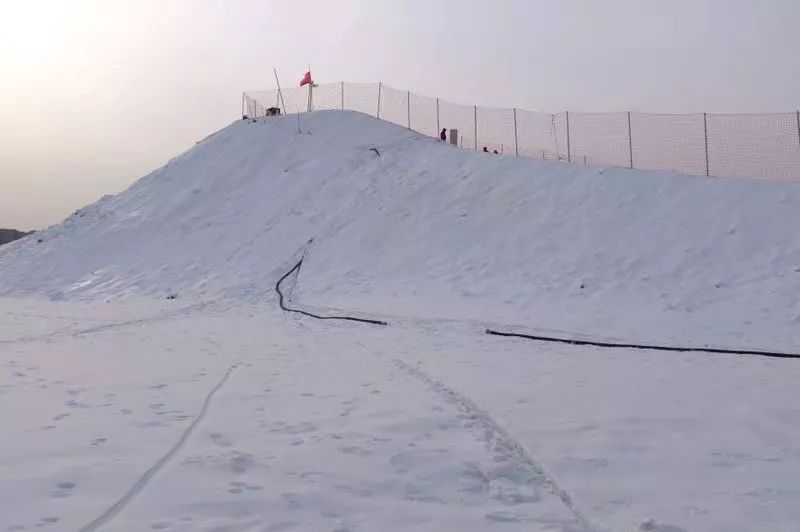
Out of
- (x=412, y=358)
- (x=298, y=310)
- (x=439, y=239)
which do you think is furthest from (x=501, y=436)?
(x=439, y=239)

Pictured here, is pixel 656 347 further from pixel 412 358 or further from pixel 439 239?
pixel 439 239

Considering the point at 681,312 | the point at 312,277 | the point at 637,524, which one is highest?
the point at 312,277

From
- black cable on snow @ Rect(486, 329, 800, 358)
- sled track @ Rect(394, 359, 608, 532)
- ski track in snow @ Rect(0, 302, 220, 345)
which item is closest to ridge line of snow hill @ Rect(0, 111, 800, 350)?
black cable on snow @ Rect(486, 329, 800, 358)

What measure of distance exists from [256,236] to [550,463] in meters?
23.2

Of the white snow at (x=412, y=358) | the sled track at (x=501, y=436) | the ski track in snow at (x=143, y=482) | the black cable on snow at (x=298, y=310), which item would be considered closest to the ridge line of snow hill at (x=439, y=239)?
the white snow at (x=412, y=358)

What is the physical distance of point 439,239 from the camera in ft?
75.4

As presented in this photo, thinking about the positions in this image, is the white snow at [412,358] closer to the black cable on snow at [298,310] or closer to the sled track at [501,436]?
the sled track at [501,436]

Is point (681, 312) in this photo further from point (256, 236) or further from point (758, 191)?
point (256, 236)

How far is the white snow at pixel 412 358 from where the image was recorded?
13.9ft

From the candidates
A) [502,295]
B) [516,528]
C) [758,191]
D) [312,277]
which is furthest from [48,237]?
[516,528]

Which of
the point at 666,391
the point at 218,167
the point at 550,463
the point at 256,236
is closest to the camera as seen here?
the point at 550,463

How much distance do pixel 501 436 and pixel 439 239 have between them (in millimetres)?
17569

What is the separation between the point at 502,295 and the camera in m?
18.0

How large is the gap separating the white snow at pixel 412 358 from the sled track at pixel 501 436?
0.04 meters
